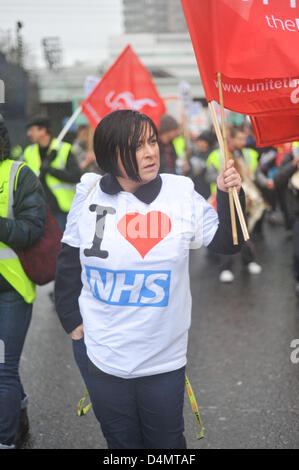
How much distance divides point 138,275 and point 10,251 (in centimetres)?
102

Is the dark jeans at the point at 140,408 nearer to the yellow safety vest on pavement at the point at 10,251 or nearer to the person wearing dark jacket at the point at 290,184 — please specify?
the yellow safety vest on pavement at the point at 10,251

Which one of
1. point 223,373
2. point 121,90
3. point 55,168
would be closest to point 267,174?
point 121,90

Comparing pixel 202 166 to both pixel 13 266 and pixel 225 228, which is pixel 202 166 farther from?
pixel 225 228

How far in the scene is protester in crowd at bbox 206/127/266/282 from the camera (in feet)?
22.0

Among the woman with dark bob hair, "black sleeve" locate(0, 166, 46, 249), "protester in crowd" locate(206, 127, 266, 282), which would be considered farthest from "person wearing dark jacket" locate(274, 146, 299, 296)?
the woman with dark bob hair

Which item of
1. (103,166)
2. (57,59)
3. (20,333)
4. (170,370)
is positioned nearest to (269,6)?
(103,166)

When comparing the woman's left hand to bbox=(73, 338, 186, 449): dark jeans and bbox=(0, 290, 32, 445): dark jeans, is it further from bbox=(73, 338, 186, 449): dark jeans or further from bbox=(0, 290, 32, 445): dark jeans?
bbox=(0, 290, 32, 445): dark jeans

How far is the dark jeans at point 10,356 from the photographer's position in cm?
276

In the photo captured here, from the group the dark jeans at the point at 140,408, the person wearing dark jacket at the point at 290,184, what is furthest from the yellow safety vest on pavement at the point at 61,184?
the dark jeans at the point at 140,408

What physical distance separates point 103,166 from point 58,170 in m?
3.58

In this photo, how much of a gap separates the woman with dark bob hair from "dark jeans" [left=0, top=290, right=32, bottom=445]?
2.35ft

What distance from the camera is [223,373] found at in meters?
4.09

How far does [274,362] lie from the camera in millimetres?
4246

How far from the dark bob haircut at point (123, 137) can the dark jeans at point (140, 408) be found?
746 millimetres
